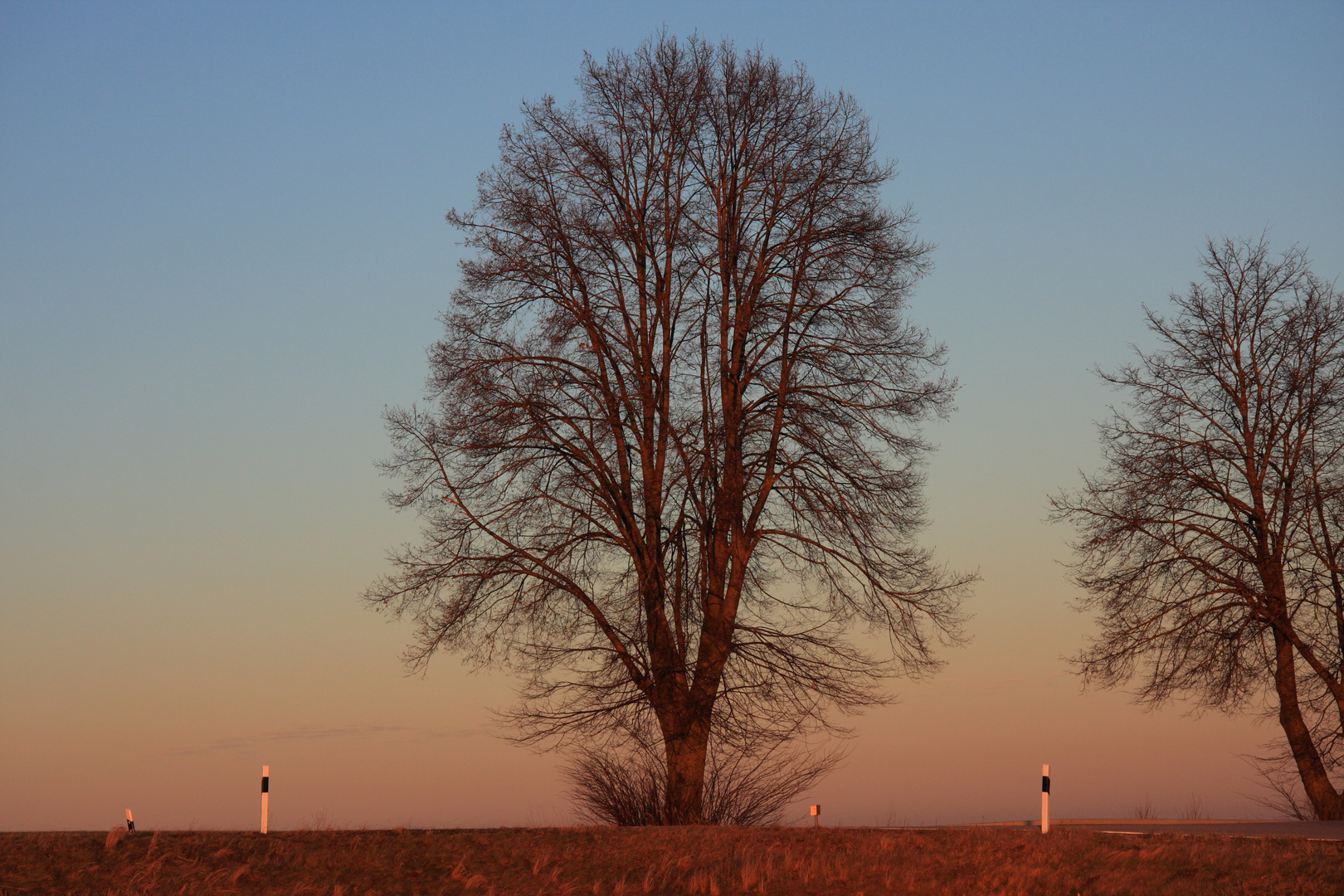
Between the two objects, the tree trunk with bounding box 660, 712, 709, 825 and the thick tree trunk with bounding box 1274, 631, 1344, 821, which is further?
the thick tree trunk with bounding box 1274, 631, 1344, 821

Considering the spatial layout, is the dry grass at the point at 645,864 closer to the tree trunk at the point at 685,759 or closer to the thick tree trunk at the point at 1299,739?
the tree trunk at the point at 685,759

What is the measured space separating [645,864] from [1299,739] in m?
14.1

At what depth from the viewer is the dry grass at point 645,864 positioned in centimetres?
1174

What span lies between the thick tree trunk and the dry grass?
29.3ft

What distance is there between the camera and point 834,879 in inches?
497

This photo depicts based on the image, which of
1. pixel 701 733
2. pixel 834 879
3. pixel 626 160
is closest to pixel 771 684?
pixel 701 733

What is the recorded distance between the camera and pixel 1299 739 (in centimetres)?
2141

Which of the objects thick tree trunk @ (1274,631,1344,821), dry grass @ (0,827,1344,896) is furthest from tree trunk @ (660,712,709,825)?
thick tree trunk @ (1274,631,1344,821)

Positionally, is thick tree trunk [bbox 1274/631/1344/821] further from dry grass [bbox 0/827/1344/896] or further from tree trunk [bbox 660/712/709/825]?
tree trunk [bbox 660/712/709/825]

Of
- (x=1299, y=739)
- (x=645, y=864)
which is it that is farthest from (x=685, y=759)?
(x=1299, y=739)

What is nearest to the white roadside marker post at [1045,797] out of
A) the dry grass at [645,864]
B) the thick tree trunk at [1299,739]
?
the dry grass at [645,864]

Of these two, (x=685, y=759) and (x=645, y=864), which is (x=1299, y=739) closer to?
(x=685, y=759)

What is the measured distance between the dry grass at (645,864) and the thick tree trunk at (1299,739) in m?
8.94

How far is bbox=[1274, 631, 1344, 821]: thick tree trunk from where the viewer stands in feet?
68.9
